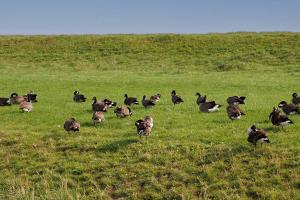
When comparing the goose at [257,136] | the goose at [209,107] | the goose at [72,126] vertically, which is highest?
the goose at [257,136]

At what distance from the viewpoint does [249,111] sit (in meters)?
29.9

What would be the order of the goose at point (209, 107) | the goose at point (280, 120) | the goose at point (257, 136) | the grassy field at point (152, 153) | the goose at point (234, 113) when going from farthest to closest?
1. the goose at point (209, 107)
2. the goose at point (234, 113)
3. the goose at point (280, 120)
4. the goose at point (257, 136)
5. the grassy field at point (152, 153)

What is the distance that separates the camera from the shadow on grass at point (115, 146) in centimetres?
2312

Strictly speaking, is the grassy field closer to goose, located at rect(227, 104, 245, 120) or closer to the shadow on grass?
the shadow on grass

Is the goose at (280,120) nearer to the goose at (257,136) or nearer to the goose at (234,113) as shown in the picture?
the goose at (257,136)

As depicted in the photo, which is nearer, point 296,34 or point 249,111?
point 249,111

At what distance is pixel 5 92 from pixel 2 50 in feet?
145

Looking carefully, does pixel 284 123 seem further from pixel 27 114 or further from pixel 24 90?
pixel 24 90

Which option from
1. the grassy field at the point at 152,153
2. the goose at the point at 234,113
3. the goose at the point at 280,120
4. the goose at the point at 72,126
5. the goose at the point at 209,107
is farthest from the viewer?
the goose at the point at 209,107

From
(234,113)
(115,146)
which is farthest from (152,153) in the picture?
(234,113)

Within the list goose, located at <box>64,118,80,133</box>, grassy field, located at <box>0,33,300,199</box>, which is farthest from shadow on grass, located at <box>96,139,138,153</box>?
goose, located at <box>64,118,80,133</box>

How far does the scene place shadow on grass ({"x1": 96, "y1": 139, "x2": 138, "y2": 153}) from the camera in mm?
23125

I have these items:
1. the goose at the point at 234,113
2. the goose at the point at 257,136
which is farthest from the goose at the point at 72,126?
the goose at the point at 257,136

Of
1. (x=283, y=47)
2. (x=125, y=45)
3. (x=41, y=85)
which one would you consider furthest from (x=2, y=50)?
(x=283, y=47)
